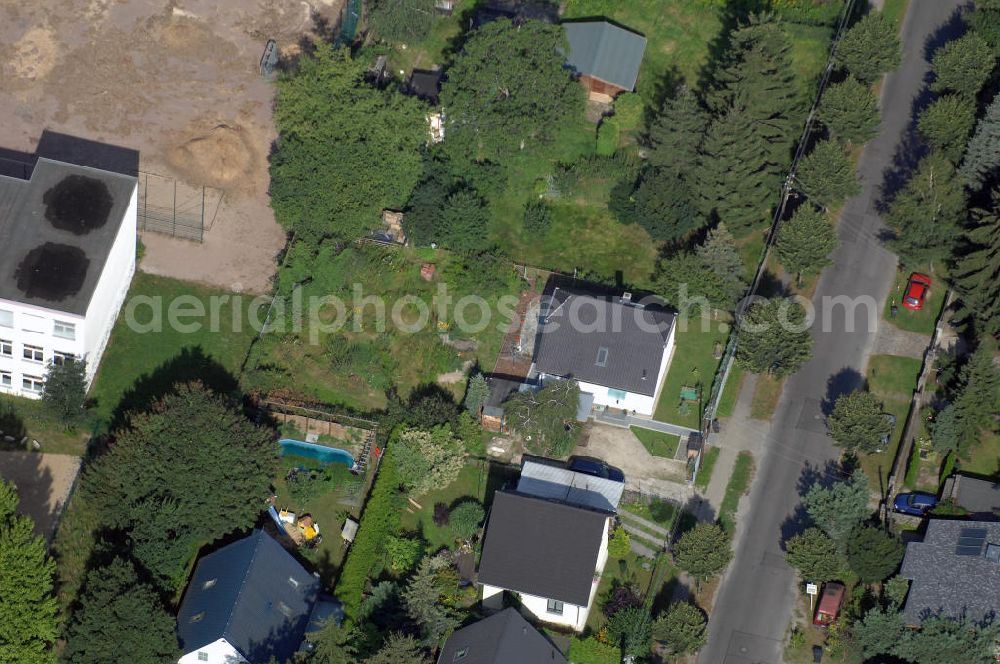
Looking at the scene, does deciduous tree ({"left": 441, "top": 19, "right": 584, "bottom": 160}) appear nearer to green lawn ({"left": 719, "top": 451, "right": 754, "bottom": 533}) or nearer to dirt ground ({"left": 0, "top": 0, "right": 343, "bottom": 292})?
dirt ground ({"left": 0, "top": 0, "right": 343, "bottom": 292})

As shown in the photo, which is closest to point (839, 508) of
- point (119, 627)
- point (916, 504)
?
point (916, 504)

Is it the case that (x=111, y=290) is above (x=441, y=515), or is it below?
above

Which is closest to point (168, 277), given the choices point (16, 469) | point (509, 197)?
point (16, 469)

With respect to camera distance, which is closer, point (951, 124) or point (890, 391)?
point (890, 391)

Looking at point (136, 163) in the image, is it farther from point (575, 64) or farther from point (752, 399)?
point (752, 399)

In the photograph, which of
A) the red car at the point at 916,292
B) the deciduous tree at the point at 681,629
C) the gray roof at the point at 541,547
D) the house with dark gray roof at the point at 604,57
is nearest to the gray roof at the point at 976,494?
the red car at the point at 916,292

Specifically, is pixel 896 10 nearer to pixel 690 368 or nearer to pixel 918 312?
pixel 918 312

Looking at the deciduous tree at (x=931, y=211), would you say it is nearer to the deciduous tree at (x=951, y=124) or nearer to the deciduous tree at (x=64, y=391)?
the deciduous tree at (x=951, y=124)

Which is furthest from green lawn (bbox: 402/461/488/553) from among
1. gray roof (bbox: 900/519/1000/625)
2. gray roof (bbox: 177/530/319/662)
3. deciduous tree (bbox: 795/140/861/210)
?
deciduous tree (bbox: 795/140/861/210)
